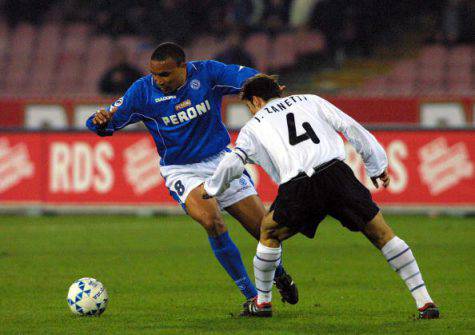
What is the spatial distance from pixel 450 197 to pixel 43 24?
13094mm

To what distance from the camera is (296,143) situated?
754cm

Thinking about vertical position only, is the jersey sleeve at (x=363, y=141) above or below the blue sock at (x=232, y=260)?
above

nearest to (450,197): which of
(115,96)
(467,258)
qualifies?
(467,258)

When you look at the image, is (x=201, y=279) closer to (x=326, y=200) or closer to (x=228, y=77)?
(x=228, y=77)

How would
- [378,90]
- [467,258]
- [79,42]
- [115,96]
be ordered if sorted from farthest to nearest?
[79,42]
[378,90]
[115,96]
[467,258]

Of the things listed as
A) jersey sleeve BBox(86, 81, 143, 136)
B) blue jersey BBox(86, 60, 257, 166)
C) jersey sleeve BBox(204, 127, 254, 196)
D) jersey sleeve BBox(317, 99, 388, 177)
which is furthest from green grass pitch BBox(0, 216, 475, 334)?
jersey sleeve BBox(86, 81, 143, 136)

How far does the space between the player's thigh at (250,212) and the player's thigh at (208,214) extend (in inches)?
7.9

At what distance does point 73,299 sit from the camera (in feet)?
27.0

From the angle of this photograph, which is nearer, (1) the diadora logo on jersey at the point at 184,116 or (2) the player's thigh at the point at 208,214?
(2) the player's thigh at the point at 208,214

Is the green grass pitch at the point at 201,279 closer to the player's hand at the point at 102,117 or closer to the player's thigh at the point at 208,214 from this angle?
the player's thigh at the point at 208,214

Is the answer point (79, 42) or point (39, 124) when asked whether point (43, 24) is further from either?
point (39, 124)

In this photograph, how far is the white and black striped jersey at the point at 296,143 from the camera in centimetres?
754

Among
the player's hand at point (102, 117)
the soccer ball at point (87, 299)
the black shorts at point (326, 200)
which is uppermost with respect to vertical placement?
the player's hand at point (102, 117)

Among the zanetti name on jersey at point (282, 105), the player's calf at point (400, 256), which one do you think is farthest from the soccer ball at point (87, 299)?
the player's calf at point (400, 256)
